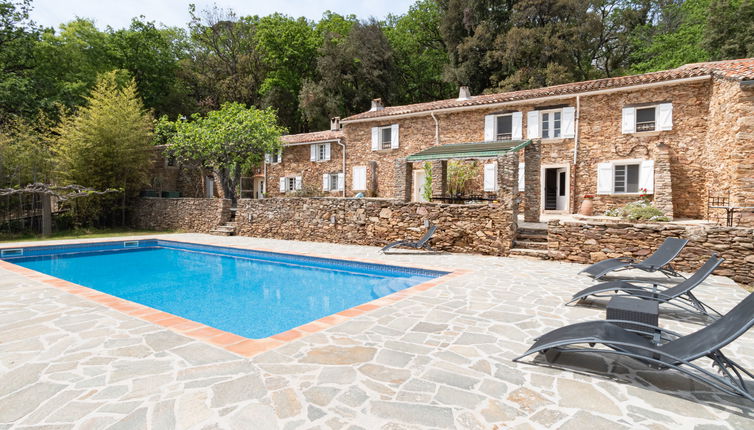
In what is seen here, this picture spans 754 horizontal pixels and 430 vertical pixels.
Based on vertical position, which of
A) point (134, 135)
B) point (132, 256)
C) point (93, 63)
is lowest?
point (132, 256)

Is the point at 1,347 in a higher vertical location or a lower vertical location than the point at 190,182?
lower

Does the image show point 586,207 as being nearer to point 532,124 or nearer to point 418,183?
point 532,124

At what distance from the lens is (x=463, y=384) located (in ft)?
8.87

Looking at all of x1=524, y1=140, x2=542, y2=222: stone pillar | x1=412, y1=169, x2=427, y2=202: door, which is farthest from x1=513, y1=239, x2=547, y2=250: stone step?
x1=412, y1=169, x2=427, y2=202: door

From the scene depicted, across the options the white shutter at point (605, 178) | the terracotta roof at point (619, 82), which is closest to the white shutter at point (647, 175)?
the white shutter at point (605, 178)

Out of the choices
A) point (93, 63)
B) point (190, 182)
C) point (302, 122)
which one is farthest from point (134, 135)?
point (302, 122)

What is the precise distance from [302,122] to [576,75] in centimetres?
2035

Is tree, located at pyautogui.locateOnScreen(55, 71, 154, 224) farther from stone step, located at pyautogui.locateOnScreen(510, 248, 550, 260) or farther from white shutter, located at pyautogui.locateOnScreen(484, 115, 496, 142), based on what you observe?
stone step, located at pyautogui.locateOnScreen(510, 248, 550, 260)

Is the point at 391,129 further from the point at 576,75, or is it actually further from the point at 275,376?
the point at 275,376

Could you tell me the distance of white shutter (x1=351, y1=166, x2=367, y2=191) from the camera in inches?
756

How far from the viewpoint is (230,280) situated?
26.3 ft

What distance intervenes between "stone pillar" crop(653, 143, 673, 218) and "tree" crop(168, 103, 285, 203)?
1532 cm

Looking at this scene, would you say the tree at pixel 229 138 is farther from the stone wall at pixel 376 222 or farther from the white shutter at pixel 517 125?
the white shutter at pixel 517 125

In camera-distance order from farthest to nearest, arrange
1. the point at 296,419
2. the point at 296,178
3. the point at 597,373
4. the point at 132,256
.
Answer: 1. the point at 296,178
2. the point at 132,256
3. the point at 597,373
4. the point at 296,419
